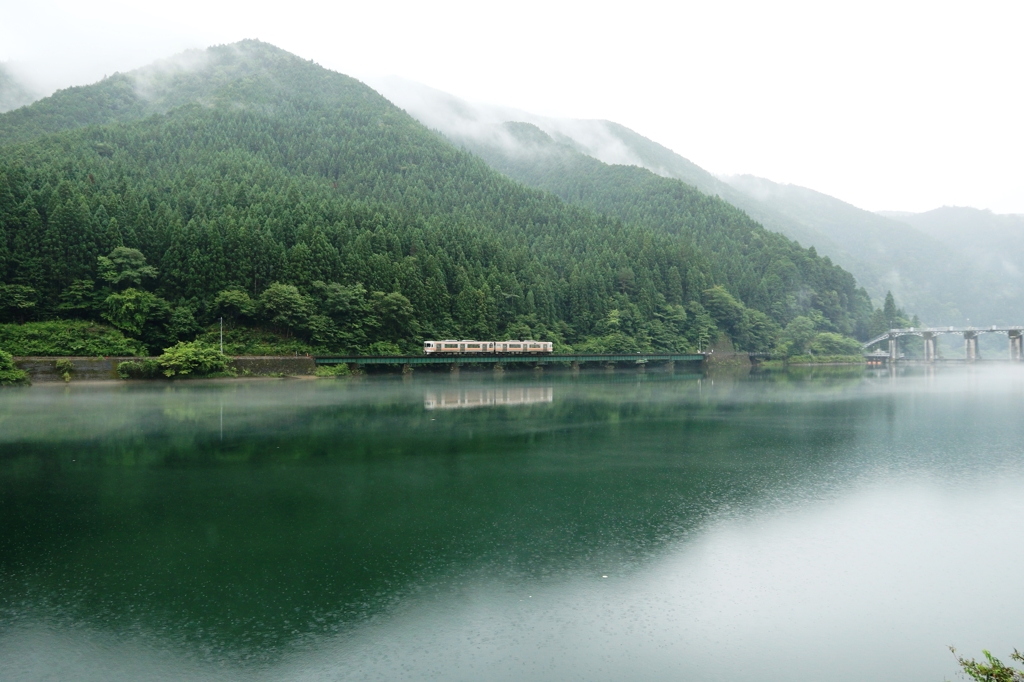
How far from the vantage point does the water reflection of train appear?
36.4m

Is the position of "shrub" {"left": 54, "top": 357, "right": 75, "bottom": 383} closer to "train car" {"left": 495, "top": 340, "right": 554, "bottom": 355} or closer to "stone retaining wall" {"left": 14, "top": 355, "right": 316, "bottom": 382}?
"stone retaining wall" {"left": 14, "top": 355, "right": 316, "bottom": 382}

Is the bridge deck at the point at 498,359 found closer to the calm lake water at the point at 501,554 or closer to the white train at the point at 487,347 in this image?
the white train at the point at 487,347

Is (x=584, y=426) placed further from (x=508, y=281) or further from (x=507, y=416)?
(x=508, y=281)

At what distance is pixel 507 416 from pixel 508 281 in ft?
173

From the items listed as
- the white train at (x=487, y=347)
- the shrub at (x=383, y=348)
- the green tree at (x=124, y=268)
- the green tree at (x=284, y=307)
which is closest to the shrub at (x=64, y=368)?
the green tree at (x=124, y=268)

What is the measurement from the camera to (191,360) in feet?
165

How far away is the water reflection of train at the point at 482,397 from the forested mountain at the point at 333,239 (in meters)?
23.8

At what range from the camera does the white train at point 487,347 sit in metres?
69.4

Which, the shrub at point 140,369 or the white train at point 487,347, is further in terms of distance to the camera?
the white train at point 487,347

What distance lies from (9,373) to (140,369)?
8035mm

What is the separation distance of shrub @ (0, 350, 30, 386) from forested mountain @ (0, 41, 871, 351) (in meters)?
11.0

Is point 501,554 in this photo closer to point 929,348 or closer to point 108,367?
point 108,367

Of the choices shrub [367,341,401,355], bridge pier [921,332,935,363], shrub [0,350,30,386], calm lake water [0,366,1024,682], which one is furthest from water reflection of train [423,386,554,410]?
bridge pier [921,332,935,363]

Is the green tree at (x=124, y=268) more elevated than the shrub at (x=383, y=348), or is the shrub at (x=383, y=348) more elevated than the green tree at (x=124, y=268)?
the green tree at (x=124, y=268)
